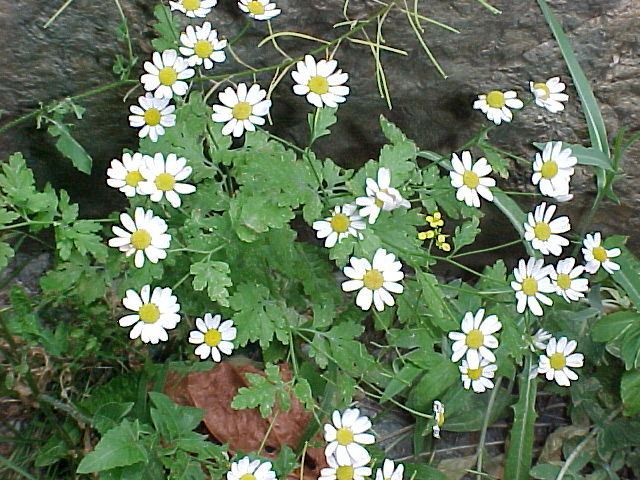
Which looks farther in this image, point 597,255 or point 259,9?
point 597,255

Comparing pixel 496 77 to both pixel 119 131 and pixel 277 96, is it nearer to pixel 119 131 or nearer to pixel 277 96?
pixel 277 96

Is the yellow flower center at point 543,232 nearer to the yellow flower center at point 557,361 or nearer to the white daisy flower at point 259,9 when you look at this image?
the yellow flower center at point 557,361

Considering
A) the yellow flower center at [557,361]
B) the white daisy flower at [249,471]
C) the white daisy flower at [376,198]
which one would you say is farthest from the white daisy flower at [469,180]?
the white daisy flower at [249,471]

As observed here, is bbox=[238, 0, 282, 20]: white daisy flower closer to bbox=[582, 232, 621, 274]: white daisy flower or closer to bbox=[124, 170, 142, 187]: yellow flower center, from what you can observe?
bbox=[124, 170, 142, 187]: yellow flower center

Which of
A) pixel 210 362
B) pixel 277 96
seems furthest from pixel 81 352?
pixel 277 96

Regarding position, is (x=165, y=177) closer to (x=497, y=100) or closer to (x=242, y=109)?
(x=242, y=109)

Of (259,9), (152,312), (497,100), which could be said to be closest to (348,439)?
(152,312)

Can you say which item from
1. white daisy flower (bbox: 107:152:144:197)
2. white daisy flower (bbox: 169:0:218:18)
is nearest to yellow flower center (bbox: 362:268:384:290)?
white daisy flower (bbox: 107:152:144:197)
